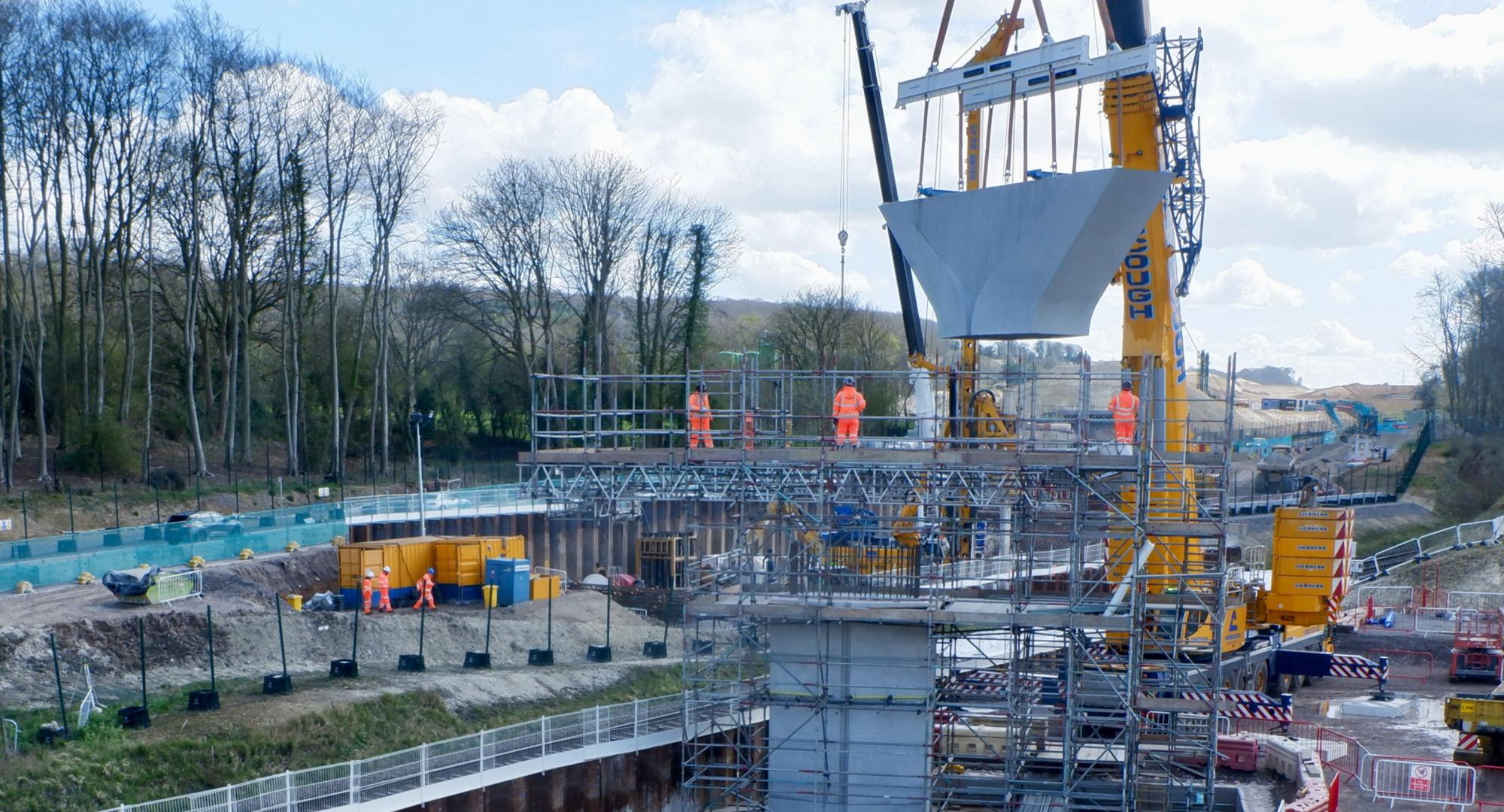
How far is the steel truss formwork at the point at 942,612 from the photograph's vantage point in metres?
19.5

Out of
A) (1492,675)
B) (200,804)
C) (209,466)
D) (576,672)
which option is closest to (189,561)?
(576,672)

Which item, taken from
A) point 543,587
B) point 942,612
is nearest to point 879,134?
point 543,587

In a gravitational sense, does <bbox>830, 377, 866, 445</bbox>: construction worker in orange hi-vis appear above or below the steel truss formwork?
above

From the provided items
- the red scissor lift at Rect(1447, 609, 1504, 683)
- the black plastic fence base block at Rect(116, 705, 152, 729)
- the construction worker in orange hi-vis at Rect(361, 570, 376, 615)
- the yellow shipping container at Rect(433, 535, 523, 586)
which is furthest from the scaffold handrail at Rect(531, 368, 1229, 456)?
the red scissor lift at Rect(1447, 609, 1504, 683)

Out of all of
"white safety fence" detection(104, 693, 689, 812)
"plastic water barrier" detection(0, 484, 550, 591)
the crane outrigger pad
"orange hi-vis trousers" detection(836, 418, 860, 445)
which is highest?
the crane outrigger pad

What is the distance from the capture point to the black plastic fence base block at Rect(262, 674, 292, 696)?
886 inches

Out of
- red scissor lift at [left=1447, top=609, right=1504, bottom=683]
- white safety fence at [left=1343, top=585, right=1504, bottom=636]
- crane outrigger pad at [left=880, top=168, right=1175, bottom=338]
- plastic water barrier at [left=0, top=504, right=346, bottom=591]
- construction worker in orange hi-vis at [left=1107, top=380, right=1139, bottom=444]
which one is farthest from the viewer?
white safety fence at [left=1343, top=585, right=1504, bottom=636]

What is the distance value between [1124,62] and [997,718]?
11.5 metres

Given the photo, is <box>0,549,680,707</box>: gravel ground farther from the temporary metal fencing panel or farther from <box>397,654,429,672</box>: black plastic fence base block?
the temporary metal fencing panel

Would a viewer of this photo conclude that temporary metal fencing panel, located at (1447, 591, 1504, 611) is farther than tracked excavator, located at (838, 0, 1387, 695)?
Yes

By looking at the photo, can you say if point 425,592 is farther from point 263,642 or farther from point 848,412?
point 848,412

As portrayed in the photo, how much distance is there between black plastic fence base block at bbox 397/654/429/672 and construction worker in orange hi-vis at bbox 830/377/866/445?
9.61 meters

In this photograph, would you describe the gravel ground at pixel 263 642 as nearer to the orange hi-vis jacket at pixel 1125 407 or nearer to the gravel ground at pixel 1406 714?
the orange hi-vis jacket at pixel 1125 407

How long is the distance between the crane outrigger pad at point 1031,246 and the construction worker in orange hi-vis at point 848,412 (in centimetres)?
180
